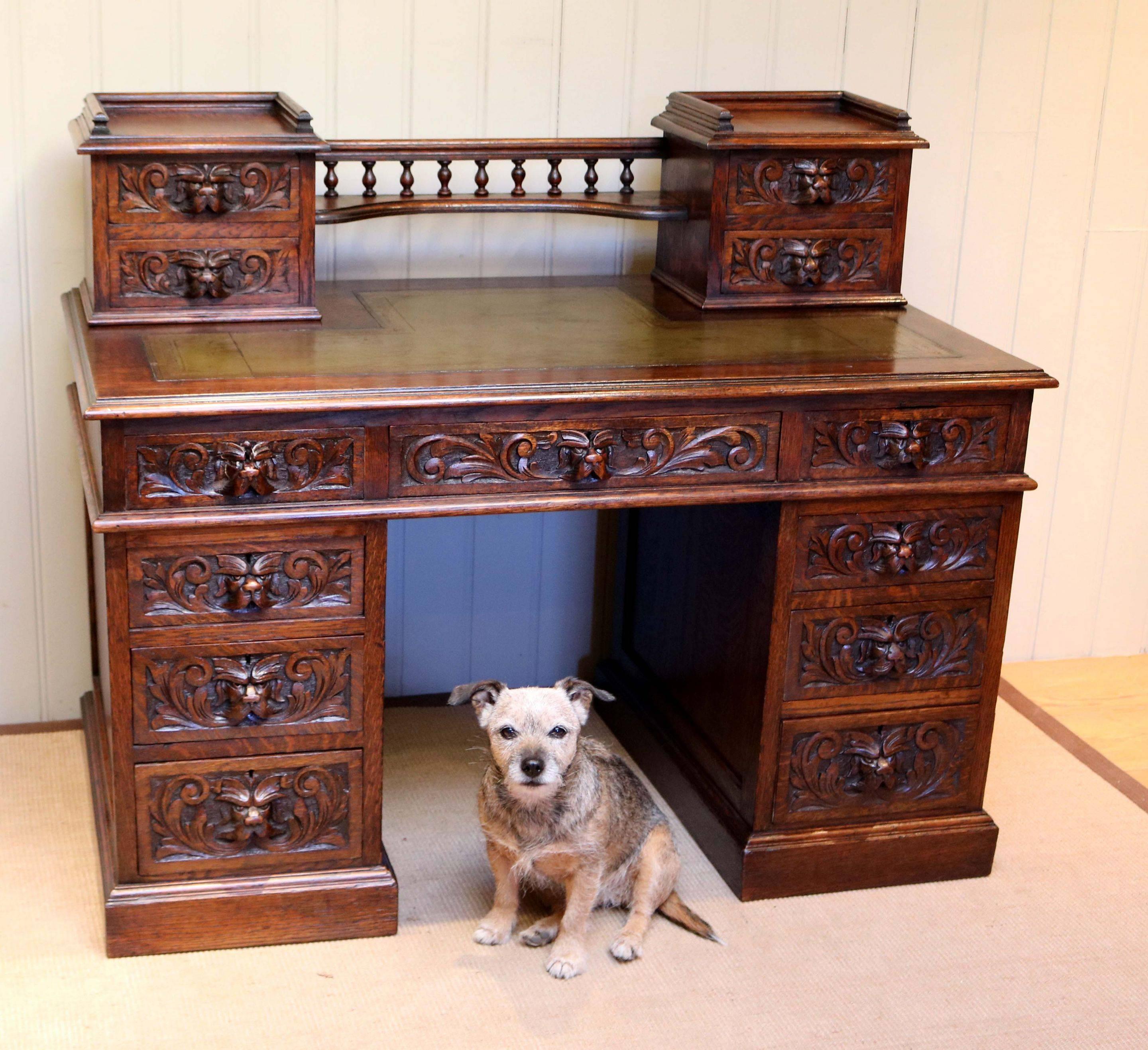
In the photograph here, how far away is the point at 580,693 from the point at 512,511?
33 cm

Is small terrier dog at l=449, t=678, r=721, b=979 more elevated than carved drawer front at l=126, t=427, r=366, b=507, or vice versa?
carved drawer front at l=126, t=427, r=366, b=507

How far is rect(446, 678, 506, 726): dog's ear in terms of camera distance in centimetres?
249

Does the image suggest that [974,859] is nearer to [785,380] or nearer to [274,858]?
[785,380]

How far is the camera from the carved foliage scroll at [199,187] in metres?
2.61

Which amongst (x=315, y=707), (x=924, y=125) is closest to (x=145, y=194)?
(x=315, y=707)

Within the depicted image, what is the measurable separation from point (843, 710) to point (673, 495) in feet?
1.77

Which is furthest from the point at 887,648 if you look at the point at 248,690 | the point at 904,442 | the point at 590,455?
the point at 248,690

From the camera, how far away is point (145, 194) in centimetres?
262

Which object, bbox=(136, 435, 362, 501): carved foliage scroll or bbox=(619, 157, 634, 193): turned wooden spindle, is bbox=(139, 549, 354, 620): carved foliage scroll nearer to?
bbox=(136, 435, 362, 501): carved foliage scroll

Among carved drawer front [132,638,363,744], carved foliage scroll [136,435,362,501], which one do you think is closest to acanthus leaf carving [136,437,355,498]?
carved foliage scroll [136,435,362,501]

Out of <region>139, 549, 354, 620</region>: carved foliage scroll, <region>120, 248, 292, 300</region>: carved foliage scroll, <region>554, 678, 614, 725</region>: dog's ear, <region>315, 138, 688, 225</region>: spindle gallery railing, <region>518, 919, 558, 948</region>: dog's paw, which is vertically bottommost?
<region>518, 919, 558, 948</region>: dog's paw

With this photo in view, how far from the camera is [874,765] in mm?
2760

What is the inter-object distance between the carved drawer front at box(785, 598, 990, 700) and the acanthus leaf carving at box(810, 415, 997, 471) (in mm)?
261

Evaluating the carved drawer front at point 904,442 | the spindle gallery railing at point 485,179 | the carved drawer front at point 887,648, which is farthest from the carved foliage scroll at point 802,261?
the carved drawer front at point 887,648
